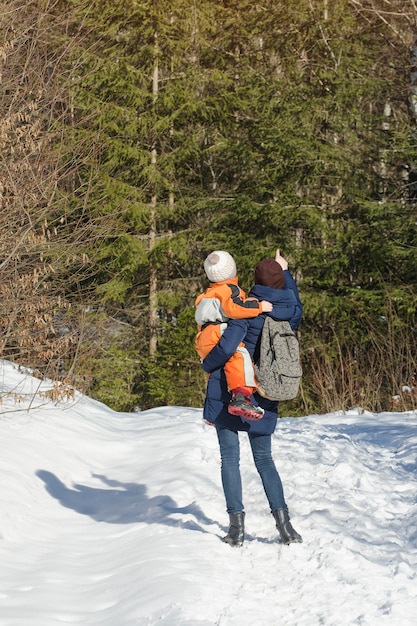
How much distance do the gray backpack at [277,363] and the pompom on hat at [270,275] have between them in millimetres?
226

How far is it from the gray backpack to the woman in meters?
0.07

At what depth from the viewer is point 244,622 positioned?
3779 millimetres

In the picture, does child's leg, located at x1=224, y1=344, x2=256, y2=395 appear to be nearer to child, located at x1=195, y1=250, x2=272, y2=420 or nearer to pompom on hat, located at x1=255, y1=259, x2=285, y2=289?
child, located at x1=195, y1=250, x2=272, y2=420

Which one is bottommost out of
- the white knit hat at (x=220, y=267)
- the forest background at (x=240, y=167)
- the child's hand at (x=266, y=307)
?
the forest background at (x=240, y=167)

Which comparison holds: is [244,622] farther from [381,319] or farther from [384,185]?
[384,185]

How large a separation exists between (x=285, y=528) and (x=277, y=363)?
1046mm

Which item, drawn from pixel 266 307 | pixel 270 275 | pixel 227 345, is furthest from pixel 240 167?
pixel 227 345

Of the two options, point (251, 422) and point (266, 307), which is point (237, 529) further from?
point (266, 307)

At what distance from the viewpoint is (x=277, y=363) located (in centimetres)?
486

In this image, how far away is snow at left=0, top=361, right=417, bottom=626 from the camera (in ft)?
13.3

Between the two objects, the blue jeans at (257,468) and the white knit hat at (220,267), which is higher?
the white knit hat at (220,267)

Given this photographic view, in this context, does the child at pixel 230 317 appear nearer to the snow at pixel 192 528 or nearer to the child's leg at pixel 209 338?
the child's leg at pixel 209 338

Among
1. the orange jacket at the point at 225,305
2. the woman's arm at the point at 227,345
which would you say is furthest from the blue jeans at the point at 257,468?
the orange jacket at the point at 225,305

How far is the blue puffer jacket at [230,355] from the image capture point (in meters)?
4.78
